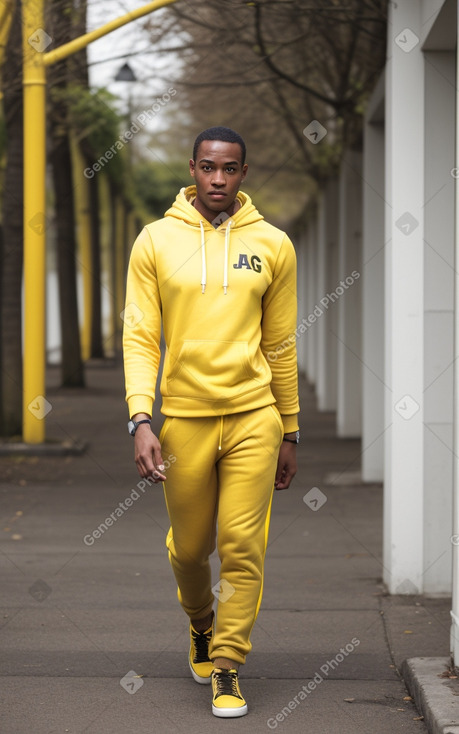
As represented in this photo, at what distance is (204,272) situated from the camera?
4902 millimetres

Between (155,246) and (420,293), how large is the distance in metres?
2.70

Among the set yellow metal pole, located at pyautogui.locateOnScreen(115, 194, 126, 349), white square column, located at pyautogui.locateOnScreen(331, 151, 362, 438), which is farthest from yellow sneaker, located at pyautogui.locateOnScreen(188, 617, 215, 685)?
yellow metal pole, located at pyautogui.locateOnScreen(115, 194, 126, 349)

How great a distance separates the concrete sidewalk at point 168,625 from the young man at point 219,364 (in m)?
0.43

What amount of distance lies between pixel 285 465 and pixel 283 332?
554 mm

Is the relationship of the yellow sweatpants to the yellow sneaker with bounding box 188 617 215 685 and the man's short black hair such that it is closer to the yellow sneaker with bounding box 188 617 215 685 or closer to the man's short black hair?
the yellow sneaker with bounding box 188 617 215 685

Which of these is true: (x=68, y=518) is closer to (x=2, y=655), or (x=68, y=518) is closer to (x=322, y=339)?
(x=2, y=655)

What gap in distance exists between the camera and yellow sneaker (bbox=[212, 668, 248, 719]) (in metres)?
5.03

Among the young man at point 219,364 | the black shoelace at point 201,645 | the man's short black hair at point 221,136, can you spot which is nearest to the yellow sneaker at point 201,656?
the black shoelace at point 201,645

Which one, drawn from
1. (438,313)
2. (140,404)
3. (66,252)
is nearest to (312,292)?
(66,252)

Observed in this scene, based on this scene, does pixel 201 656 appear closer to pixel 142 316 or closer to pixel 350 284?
pixel 142 316

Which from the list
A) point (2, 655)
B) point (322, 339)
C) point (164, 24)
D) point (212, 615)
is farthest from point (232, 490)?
point (322, 339)

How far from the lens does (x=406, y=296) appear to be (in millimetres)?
7332

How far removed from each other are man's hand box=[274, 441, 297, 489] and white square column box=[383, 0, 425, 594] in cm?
213

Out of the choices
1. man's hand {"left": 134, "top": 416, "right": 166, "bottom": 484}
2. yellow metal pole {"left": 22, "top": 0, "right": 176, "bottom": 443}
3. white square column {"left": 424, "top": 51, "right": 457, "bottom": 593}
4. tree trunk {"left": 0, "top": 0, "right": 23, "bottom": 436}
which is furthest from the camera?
tree trunk {"left": 0, "top": 0, "right": 23, "bottom": 436}
